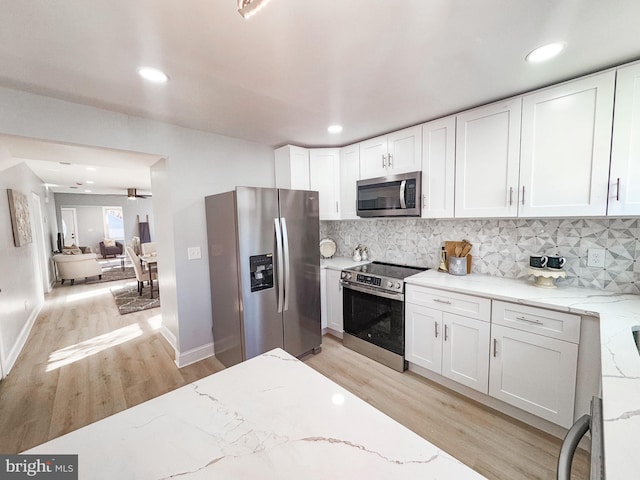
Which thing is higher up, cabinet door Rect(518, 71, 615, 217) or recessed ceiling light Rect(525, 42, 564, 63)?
recessed ceiling light Rect(525, 42, 564, 63)

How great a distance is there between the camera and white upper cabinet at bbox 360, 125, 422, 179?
8.25 feet

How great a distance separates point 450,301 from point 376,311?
735mm

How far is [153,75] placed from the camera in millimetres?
1641

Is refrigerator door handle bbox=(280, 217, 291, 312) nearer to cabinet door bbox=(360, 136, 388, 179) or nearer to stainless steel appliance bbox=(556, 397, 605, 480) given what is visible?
cabinet door bbox=(360, 136, 388, 179)

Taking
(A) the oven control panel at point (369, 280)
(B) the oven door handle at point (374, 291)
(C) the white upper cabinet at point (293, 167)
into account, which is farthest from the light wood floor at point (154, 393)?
(C) the white upper cabinet at point (293, 167)

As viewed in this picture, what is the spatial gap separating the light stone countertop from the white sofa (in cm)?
710

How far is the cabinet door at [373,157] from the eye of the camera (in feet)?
9.08

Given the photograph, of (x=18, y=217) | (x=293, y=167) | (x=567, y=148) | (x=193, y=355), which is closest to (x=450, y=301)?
(x=567, y=148)

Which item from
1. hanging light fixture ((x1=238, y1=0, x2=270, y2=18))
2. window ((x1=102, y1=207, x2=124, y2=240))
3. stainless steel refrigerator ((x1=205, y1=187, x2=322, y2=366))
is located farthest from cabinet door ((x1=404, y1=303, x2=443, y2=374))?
window ((x1=102, y1=207, x2=124, y2=240))

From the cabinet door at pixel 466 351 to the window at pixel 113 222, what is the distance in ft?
37.1

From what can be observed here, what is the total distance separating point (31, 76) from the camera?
1625 millimetres

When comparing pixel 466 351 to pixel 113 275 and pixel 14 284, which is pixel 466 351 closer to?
pixel 14 284

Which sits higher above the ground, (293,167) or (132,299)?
(293,167)

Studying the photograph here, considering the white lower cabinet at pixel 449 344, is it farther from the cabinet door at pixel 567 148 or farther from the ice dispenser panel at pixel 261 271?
the ice dispenser panel at pixel 261 271
